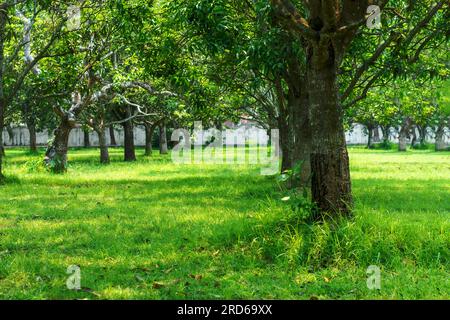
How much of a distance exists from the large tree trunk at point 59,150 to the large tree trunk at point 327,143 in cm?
1445

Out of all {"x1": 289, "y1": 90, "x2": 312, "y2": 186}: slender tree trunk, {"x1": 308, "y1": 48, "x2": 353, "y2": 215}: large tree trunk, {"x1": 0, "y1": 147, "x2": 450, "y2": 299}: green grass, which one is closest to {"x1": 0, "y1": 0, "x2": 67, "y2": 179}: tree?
{"x1": 0, "y1": 147, "x2": 450, "y2": 299}: green grass

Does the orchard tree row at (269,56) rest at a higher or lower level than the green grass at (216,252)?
higher

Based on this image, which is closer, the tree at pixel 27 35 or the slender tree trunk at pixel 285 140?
the tree at pixel 27 35

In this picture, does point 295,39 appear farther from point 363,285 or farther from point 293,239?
point 363,285

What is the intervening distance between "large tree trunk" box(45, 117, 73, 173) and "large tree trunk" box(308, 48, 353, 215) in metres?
14.5

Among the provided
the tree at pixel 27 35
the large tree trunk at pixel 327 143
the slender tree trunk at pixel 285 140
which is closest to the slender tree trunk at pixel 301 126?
the slender tree trunk at pixel 285 140

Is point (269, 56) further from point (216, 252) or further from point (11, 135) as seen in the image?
point (11, 135)

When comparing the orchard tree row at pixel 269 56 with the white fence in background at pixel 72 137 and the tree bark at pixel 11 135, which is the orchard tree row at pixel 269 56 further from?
the white fence in background at pixel 72 137

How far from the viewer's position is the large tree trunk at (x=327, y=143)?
24.5ft

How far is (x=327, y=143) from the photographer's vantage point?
24.6 ft

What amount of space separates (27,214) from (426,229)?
7.04 metres

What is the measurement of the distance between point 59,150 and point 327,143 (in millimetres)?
15223

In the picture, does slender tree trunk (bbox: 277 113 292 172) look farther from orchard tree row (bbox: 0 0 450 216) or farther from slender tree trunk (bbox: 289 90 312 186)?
slender tree trunk (bbox: 289 90 312 186)

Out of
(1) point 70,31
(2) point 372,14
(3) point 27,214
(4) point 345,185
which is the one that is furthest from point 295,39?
(1) point 70,31
